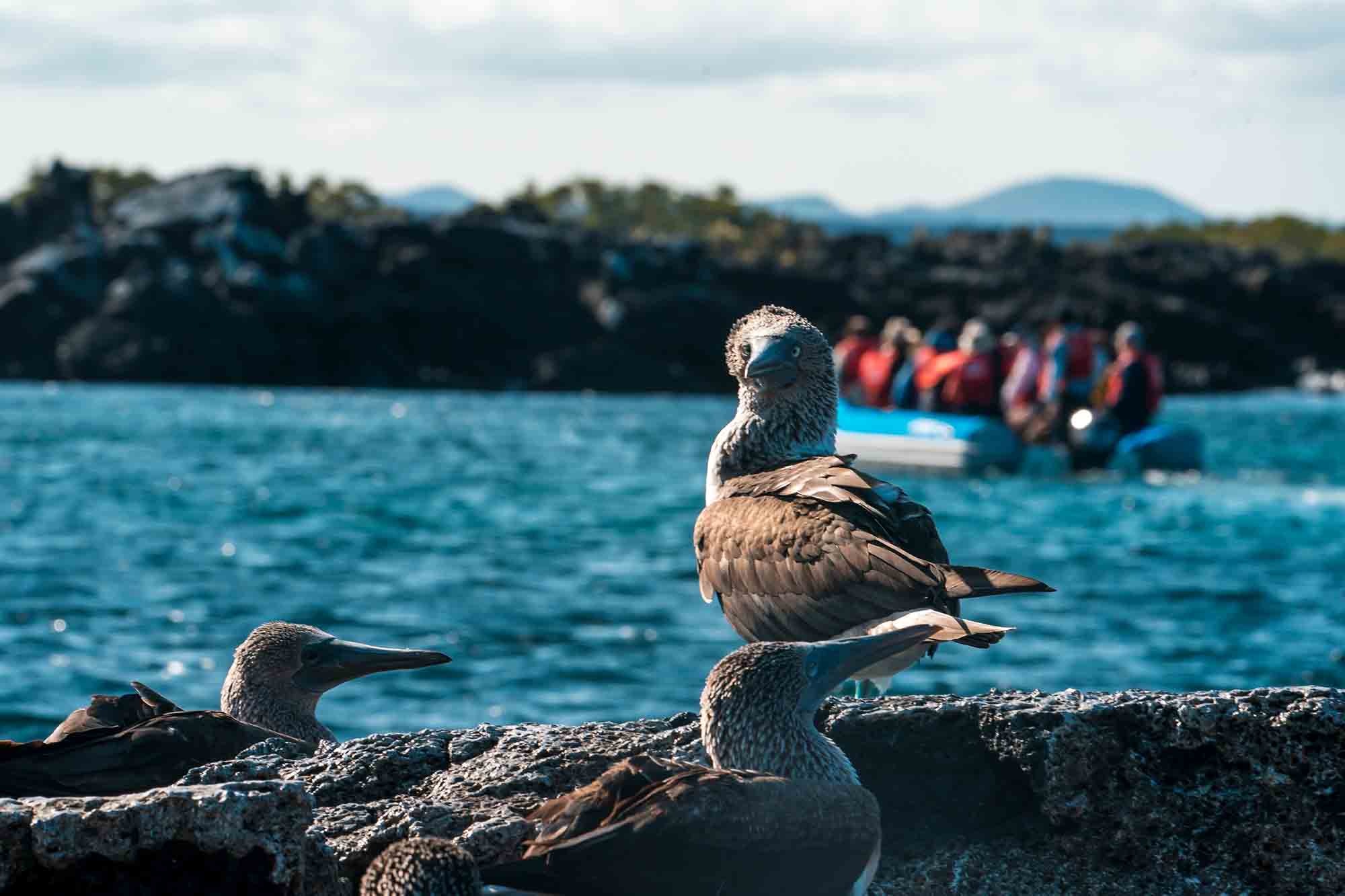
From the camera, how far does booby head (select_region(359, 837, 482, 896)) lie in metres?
3.43

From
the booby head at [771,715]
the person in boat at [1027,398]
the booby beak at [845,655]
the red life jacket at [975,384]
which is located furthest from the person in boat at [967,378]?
the booby head at [771,715]

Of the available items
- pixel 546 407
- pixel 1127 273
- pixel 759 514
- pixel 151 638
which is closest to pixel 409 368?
pixel 546 407

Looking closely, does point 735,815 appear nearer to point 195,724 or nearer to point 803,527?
point 803,527

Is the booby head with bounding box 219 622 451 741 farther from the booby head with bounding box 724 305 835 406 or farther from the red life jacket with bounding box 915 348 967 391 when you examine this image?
the red life jacket with bounding box 915 348 967 391

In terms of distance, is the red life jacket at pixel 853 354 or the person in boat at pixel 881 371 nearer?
the person in boat at pixel 881 371

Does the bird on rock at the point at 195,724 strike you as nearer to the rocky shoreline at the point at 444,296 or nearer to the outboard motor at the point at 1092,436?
the outboard motor at the point at 1092,436

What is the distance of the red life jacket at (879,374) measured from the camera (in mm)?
32438

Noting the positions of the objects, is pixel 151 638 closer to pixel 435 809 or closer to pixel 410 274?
pixel 435 809

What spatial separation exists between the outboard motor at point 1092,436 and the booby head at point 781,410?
2657 centimetres

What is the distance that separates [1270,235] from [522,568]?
118461 millimetres

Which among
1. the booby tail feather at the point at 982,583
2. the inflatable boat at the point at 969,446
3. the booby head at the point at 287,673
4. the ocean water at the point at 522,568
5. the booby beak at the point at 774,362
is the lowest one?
the ocean water at the point at 522,568

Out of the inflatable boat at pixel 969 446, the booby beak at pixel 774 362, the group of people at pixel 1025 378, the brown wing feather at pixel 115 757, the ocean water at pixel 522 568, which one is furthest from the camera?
the group of people at pixel 1025 378

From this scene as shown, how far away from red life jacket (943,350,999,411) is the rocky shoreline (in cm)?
3773

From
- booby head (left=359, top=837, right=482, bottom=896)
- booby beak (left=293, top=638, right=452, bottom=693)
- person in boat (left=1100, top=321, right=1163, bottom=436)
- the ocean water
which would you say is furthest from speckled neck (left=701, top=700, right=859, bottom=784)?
person in boat (left=1100, top=321, right=1163, bottom=436)
